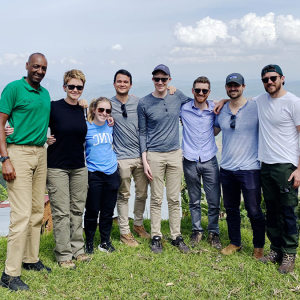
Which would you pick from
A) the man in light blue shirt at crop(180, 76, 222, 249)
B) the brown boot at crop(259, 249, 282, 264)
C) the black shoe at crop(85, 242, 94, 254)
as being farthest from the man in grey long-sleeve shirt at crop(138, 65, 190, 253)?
the brown boot at crop(259, 249, 282, 264)

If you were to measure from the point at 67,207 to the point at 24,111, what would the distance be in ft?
6.49

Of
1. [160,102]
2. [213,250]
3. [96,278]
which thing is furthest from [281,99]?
[96,278]

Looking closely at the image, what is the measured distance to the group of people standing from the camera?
5.21 m

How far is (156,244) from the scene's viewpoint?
22.5 feet

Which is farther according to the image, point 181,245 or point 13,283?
point 181,245

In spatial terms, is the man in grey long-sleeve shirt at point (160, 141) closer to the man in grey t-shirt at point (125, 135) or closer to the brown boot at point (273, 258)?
the man in grey t-shirt at point (125, 135)

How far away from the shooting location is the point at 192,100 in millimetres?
6941

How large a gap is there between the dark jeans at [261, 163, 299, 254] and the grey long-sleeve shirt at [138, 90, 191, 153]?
201 centimetres

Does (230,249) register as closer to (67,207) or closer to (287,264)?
(287,264)

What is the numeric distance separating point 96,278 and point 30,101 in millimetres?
3389

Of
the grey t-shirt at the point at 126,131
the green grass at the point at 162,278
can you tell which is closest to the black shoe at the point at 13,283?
the green grass at the point at 162,278

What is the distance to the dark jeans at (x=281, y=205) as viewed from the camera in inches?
222

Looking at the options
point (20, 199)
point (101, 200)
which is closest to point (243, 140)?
point (101, 200)

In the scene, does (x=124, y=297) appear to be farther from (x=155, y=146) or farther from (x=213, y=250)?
(x=155, y=146)
